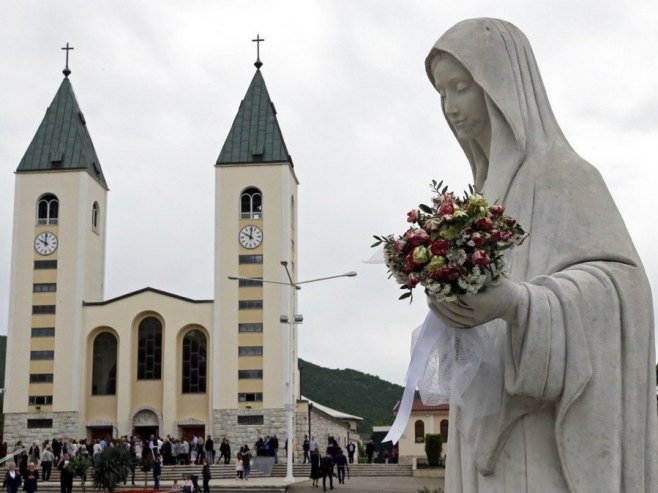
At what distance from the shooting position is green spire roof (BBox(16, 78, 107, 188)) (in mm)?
63469

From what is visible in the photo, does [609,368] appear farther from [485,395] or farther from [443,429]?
[443,429]

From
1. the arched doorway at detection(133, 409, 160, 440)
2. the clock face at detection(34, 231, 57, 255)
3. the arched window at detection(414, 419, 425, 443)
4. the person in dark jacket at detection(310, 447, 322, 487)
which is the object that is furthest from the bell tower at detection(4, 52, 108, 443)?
the person in dark jacket at detection(310, 447, 322, 487)

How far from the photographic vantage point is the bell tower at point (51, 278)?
60.2 metres

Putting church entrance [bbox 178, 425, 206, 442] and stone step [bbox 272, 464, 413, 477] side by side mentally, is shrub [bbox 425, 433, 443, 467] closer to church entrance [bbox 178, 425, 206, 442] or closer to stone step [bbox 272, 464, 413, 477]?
stone step [bbox 272, 464, 413, 477]

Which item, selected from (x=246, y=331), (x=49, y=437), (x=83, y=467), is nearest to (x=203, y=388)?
(x=246, y=331)

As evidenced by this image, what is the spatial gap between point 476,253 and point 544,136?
748mm

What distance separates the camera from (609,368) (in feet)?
9.22

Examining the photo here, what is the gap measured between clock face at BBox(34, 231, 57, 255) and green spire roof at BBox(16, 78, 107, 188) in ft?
13.3

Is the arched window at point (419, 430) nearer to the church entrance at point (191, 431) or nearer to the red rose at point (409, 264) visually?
the church entrance at point (191, 431)

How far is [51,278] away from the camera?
203 feet

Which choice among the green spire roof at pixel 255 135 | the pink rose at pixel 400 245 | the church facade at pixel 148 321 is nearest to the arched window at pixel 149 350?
the church facade at pixel 148 321

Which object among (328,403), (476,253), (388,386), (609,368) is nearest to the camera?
(476,253)

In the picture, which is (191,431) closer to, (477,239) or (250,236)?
(250,236)

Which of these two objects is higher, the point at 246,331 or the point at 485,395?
the point at 246,331
